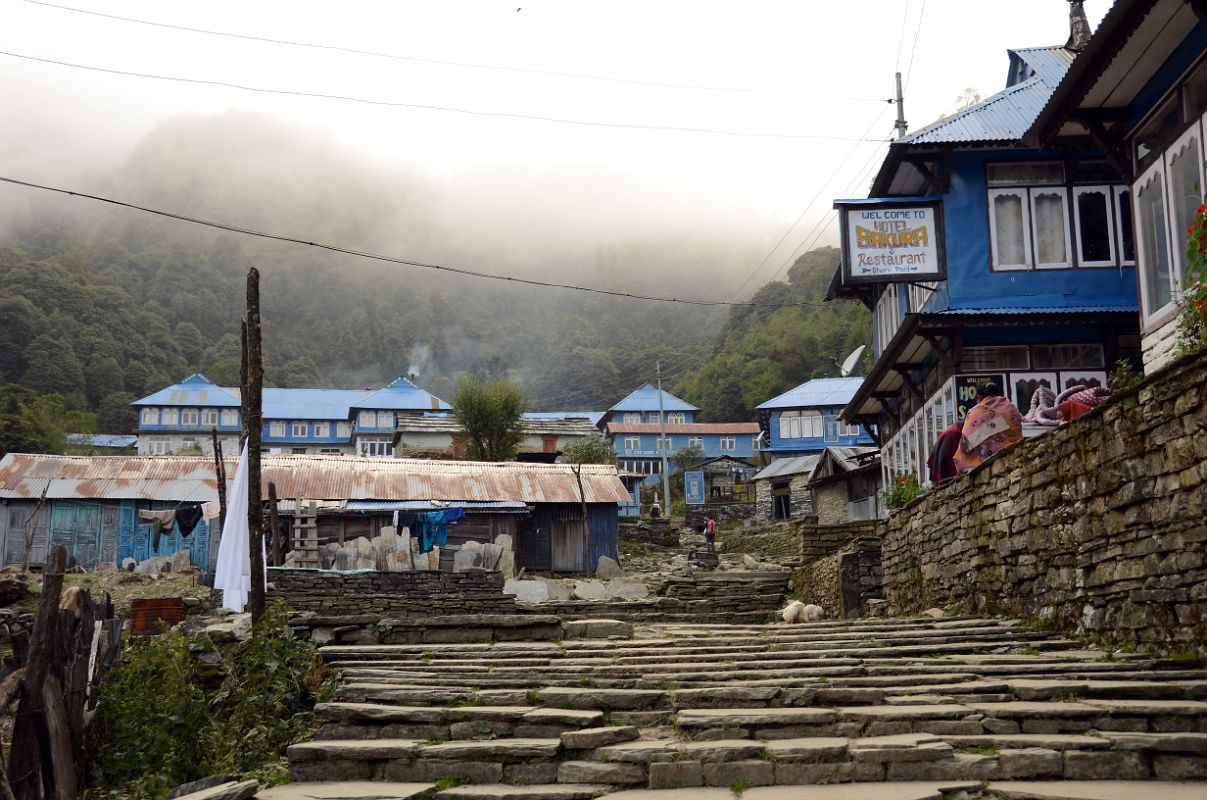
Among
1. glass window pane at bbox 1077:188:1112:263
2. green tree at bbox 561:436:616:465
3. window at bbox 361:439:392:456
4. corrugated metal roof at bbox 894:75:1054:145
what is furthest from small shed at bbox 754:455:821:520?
window at bbox 361:439:392:456

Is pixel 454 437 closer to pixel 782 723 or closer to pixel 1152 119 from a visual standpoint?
pixel 1152 119

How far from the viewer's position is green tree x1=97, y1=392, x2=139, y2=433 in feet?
258

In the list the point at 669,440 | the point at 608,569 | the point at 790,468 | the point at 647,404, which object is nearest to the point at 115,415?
the point at 647,404

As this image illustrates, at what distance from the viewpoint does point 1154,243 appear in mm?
9445

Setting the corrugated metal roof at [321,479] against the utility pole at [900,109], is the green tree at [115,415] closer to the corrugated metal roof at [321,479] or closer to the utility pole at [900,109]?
the corrugated metal roof at [321,479]

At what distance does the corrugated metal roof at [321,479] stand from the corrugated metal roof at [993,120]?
1578 centimetres

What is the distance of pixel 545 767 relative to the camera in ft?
18.7

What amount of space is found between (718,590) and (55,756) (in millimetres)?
13001

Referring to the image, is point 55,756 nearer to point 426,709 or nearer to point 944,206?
point 426,709

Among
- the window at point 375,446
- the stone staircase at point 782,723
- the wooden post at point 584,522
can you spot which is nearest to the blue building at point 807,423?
the window at point 375,446

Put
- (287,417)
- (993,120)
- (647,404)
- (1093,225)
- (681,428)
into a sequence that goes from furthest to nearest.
Answer: 1. (287,417)
2. (647,404)
3. (681,428)
4. (993,120)
5. (1093,225)

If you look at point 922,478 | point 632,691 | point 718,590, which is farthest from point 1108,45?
point 718,590

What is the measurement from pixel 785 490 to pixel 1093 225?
100ft

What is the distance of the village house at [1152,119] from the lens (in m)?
8.34
